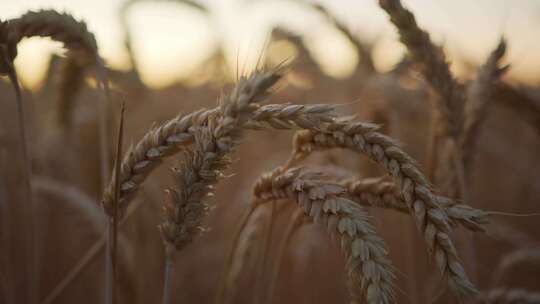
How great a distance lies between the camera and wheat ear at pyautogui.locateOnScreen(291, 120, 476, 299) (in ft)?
3.09

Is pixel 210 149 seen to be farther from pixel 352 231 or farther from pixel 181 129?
pixel 352 231

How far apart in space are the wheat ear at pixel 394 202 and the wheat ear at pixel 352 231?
0.48ft

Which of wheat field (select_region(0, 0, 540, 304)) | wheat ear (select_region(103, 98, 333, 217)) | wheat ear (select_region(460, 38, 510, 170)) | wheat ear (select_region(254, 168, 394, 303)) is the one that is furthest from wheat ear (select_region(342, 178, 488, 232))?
wheat ear (select_region(460, 38, 510, 170))

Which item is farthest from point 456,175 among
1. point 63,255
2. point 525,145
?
point 525,145

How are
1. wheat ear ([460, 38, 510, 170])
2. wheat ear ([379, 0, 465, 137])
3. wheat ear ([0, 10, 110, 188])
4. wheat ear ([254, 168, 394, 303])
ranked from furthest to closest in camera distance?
wheat ear ([460, 38, 510, 170])
wheat ear ([379, 0, 465, 137])
wheat ear ([0, 10, 110, 188])
wheat ear ([254, 168, 394, 303])

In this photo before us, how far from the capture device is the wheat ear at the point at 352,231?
923mm

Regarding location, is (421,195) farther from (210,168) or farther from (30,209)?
(30,209)

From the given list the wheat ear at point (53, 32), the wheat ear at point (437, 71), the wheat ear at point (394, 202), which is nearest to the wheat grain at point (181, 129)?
the wheat ear at point (394, 202)

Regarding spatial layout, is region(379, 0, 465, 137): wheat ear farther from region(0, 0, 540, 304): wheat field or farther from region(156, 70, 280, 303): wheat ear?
region(156, 70, 280, 303): wheat ear

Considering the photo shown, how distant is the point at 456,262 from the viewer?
0.94 m

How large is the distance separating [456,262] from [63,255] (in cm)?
256

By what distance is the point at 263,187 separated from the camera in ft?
4.06

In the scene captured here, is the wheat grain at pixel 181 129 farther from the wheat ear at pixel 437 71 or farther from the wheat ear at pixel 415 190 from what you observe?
the wheat ear at pixel 437 71

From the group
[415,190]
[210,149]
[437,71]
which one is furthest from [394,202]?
[437,71]
